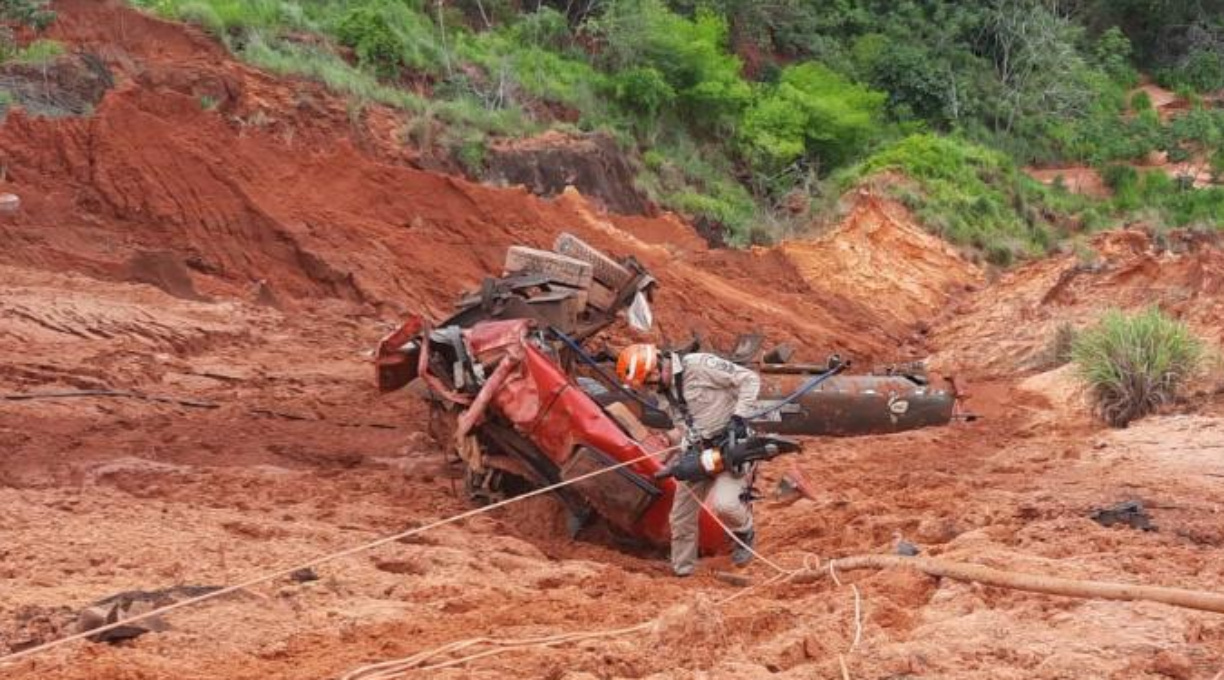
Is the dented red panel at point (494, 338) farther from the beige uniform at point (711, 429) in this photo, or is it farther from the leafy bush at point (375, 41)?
the leafy bush at point (375, 41)

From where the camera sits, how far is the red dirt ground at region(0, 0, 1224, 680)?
256 inches

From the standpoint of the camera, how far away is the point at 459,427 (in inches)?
416

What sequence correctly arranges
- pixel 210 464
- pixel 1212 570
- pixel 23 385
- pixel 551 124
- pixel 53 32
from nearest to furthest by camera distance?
pixel 1212 570
pixel 210 464
pixel 23 385
pixel 53 32
pixel 551 124

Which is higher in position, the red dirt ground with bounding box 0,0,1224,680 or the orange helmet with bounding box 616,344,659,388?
the orange helmet with bounding box 616,344,659,388

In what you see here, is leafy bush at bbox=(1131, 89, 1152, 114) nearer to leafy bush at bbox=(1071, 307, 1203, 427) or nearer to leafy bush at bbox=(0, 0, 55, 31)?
leafy bush at bbox=(1071, 307, 1203, 427)

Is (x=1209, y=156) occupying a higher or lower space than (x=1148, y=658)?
lower

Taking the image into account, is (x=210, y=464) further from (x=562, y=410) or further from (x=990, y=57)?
(x=990, y=57)

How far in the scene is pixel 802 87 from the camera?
1409 inches

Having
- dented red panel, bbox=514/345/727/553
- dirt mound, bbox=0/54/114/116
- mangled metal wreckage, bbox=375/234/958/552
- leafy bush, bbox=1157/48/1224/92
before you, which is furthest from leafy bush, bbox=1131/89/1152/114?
dented red panel, bbox=514/345/727/553

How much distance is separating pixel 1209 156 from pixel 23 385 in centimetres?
3353

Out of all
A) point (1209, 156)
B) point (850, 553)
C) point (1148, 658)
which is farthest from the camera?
point (1209, 156)

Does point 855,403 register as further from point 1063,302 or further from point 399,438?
point 1063,302

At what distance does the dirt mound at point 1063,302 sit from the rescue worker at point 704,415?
31.0ft

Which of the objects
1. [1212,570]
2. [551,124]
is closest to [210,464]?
[1212,570]
